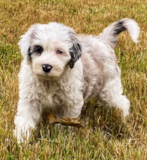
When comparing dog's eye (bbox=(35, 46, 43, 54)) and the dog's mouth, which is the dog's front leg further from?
dog's eye (bbox=(35, 46, 43, 54))

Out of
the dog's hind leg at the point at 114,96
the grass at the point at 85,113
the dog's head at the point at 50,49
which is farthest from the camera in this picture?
the dog's hind leg at the point at 114,96

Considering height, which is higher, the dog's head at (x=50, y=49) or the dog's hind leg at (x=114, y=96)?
the dog's head at (x=50, y=49)

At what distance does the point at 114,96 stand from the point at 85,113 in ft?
1.75

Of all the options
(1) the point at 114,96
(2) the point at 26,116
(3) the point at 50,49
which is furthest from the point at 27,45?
(1) the point at 114,96

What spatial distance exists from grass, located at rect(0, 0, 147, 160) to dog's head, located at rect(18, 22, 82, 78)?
2.26 feet

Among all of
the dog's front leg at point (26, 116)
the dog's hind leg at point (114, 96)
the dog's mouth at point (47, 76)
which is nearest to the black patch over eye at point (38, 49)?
the dog's mouth at point (47, 76)

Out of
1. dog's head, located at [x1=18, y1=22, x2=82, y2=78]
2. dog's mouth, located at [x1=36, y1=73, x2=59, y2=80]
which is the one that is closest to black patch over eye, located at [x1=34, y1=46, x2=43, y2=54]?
dog's head, located at [x1=18, y1=22, x2=82, y2=78]

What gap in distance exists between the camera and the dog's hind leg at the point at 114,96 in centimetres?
454

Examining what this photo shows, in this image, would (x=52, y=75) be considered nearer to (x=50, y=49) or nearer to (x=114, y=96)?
(x=50, y=49)

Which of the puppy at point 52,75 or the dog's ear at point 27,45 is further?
the dog's ear at point 27,45

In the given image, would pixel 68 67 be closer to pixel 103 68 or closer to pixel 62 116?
pixel 62 116

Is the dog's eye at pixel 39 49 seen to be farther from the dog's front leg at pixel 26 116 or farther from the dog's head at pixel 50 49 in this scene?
the dog's front leg at pixel 26 116

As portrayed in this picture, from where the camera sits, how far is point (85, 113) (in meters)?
4.42

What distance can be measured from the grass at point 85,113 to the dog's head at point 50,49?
69cm
